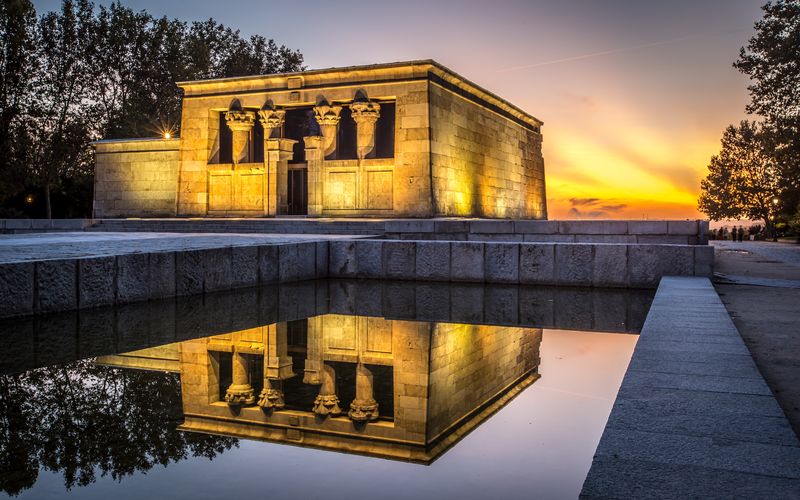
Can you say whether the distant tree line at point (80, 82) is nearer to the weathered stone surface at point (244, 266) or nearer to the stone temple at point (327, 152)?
the stone temple at point (327, 152)

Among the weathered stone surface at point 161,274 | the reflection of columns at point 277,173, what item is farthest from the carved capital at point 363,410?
the reflection of columns at point 277,173

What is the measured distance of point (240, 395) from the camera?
4484mm

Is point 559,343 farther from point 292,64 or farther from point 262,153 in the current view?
point 292,64

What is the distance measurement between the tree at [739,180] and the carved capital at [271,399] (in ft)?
202

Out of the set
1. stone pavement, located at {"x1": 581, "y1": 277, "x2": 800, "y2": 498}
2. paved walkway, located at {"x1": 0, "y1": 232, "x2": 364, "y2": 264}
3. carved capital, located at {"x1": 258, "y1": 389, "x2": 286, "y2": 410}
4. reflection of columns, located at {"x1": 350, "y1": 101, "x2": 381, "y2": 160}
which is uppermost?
reflection of columns, located at {"x1": 350, "y1": 101, "x2": 381, "y2": 160}

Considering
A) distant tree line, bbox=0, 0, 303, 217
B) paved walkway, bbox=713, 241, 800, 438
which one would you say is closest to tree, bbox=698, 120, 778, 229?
distant tree line, bbox=0, 0, 303, 217

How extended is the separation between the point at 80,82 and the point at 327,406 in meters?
48.2

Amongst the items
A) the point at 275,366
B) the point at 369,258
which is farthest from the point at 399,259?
the point at 275,366

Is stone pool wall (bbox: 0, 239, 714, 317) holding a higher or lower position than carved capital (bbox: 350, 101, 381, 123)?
lower

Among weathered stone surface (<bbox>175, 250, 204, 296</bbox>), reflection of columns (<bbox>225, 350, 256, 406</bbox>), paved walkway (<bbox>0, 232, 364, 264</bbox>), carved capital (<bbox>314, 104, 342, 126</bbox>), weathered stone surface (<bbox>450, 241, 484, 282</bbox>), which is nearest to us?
reflection of columns (<bbox>225, 350, 256, 406</bbox>)

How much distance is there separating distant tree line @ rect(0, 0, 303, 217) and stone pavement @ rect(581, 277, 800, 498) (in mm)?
44468

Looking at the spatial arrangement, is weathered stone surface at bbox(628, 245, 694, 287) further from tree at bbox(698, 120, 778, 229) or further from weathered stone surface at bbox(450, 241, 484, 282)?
tree at bbox(698, 120, 778, 229)

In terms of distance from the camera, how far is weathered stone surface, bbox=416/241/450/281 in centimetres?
1169

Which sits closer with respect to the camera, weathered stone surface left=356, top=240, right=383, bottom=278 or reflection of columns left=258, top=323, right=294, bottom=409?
reflection of columns left=258, top=323, right=294, bottom=409
